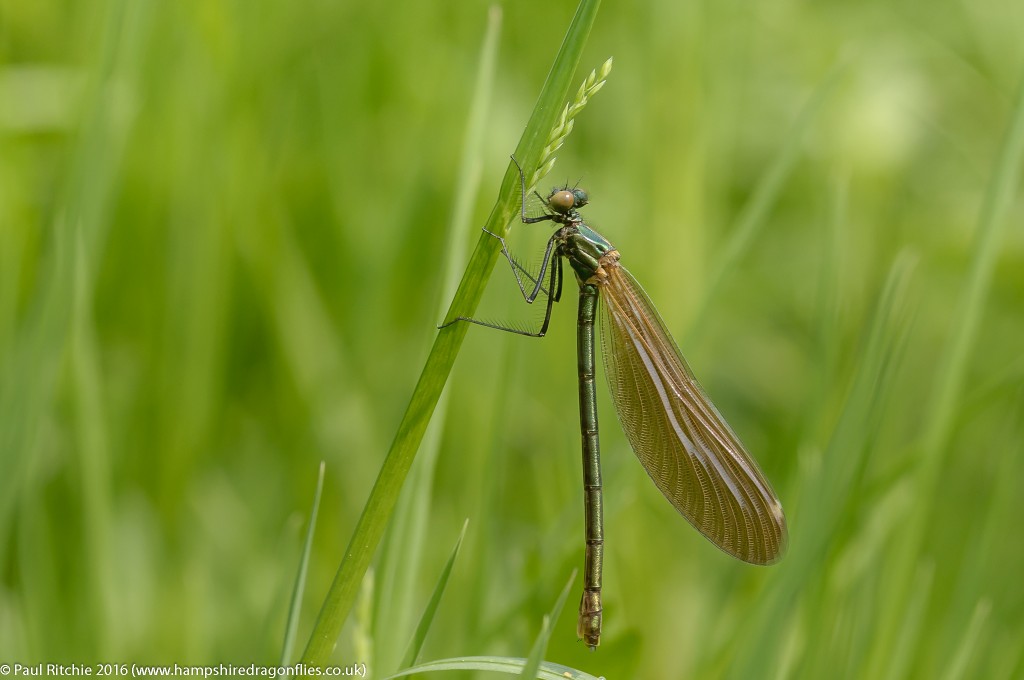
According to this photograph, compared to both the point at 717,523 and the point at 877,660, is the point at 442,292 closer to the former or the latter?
the point at 717,523

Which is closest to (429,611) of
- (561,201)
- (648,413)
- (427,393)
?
(427,393)

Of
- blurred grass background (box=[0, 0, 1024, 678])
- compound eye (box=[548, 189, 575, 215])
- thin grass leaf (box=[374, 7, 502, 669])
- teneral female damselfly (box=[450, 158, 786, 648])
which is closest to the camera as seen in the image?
thin grass leaf (box=[374, 7, 502, 669])

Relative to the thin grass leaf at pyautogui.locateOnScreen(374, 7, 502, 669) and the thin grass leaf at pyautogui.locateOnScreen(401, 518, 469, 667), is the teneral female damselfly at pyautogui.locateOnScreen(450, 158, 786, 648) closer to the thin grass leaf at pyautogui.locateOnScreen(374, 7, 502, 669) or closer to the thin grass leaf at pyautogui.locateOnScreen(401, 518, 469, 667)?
the thin grass leaf at pyautogui.locateOnScreen(374, 7, 502, 669)

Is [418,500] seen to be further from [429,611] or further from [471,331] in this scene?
[471,331]

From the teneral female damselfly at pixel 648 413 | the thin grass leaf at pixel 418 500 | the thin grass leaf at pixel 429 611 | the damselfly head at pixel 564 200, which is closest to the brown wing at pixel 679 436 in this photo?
the teneral female damselfly at pixel 648 413

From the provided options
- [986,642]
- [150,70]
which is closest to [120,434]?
[150,70]

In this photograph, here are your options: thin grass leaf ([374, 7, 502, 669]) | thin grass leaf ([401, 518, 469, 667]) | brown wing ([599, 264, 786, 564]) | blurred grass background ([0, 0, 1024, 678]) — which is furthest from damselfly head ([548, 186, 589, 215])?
thin grass leaf ([401, 518, 469, 667])
